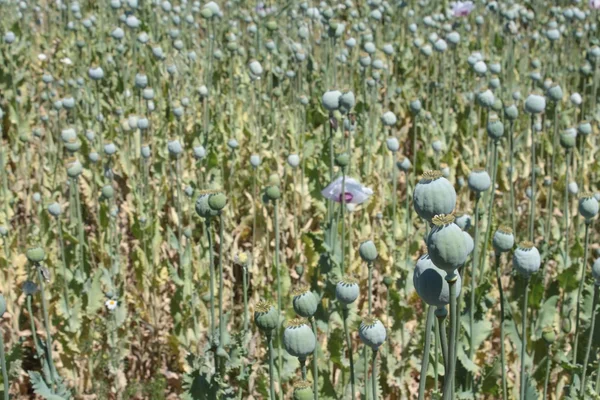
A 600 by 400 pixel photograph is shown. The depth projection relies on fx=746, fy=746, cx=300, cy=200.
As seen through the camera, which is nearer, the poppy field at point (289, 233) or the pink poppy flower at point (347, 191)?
the poppy field at point (289, 233)

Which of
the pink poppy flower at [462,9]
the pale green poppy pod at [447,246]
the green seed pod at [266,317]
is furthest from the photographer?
the pink poppy flower at [462,9]

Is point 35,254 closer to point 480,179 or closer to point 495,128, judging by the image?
point 480,179

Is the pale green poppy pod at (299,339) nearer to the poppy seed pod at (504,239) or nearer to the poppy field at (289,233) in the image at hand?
the poppy field at (289,233)

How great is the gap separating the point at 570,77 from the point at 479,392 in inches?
137

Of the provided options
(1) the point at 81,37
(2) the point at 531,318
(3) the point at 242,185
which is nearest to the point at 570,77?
(3) the point at 242,185

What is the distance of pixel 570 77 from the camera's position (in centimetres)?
512

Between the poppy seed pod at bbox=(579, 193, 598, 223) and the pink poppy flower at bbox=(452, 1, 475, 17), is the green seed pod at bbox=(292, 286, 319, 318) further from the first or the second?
the pink poppy flower at bbox=(452, 1, 475, 17)

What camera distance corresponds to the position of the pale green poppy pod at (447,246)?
91 cm

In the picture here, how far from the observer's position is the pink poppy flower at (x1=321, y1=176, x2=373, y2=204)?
2580mm

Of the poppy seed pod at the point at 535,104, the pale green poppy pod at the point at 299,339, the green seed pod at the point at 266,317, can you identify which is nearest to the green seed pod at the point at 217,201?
the green seed pod at the point at 266,317

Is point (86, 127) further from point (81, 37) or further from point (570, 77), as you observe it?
point (570, 77)

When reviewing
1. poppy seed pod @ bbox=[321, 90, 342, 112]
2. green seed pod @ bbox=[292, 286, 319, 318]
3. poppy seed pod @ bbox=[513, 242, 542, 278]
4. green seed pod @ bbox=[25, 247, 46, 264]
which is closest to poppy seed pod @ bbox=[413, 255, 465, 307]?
green seed pod @ bbox=[292, 286, 319, 318]

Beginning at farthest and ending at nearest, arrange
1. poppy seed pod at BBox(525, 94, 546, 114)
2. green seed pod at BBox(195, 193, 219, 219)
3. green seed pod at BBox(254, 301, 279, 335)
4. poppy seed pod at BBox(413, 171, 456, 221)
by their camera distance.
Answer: poppy seed pod at BBox(525, 94, 546, 114)
green seed pod at BBox(195, 193, 219, 219)
green seed pod at BBox(254, 301, 279, 335)
poppy seed pod at BBox(413, 171, 456, 221)

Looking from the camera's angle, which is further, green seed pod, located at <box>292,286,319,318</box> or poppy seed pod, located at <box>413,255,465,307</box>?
green seed pod, located at <box>292,286,319,318</box>
